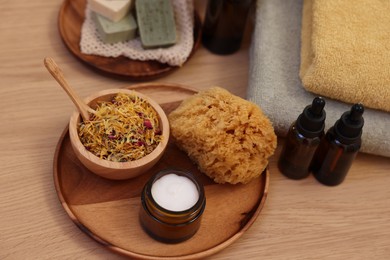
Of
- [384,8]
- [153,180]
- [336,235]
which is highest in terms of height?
[384,8]

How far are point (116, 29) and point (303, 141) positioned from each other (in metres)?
0.40

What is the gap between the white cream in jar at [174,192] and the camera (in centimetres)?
73

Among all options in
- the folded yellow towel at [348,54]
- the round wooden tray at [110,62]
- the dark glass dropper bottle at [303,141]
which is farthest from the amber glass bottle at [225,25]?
the dark glass dropper bottle at [303,141]

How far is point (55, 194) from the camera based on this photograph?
0.82 meters

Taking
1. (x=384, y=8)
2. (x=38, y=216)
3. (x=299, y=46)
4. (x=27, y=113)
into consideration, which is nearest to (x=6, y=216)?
(x=38, y=216)

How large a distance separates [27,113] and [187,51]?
309 millimetres

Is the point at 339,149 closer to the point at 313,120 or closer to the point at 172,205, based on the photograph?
the point at 313,120

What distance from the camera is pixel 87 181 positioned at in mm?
821

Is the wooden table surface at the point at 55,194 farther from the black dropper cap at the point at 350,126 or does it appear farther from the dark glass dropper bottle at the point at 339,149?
the black dropper cap at the point at 350,126

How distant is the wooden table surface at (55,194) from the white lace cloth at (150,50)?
1.5 inches

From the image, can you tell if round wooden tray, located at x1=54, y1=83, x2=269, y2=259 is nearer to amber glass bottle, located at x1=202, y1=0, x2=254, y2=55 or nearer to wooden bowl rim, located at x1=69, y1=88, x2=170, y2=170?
wooden bowl rim, located at x1=69, y1=88, x2=170, y2=170

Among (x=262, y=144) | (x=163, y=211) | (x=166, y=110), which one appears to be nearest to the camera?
(x=163, y=211)

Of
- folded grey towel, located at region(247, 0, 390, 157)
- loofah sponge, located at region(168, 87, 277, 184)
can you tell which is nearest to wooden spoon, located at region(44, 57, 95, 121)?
loofah sponge, located at region(168, 87, 277, 184)

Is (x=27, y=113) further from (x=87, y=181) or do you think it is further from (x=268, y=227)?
(x=268, y=227)
